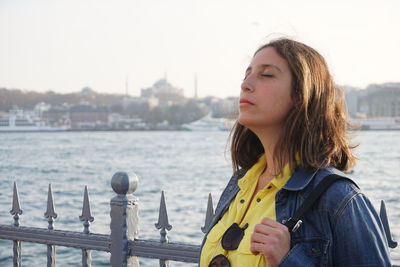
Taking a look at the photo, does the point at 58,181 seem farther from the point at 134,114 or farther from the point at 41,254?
the point at 134,114

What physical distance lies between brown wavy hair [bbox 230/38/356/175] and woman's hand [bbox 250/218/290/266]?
0.18 m

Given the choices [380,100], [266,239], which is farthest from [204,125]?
[266,239]

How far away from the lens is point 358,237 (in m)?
1.37

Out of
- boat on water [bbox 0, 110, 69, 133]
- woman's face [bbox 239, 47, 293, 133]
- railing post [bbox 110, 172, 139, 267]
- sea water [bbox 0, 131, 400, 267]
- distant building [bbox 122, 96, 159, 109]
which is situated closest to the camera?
woman's face [bbox 239, 47, 293, 133]

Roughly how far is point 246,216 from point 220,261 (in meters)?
0.13

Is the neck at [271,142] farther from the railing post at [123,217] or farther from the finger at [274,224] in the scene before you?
the railing post at [123,217]

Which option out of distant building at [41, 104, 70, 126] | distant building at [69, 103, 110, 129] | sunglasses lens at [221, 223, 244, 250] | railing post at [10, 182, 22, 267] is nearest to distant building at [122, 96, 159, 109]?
distant building at [69, 103, 110, 129]

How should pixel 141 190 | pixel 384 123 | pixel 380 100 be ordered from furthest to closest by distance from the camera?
pixel 384 123 → pixel 380 100 → pixel 141 190

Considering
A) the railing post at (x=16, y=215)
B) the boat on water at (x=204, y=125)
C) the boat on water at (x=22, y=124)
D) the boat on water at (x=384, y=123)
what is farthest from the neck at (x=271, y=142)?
the boat on water at (x=204, y=125)

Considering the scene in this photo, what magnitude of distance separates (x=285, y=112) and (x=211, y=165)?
1312 inches

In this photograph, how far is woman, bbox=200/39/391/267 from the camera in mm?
1399

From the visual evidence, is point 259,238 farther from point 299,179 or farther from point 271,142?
point 271,142

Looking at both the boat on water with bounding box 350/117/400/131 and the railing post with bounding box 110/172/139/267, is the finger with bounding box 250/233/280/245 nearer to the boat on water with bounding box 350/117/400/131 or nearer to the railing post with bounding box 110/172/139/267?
the railing post with bounding box 110/172/139/267

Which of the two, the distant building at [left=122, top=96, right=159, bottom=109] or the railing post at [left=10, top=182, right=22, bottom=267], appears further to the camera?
the distant building at [left=122, top=96, right=159, bottom=109]
